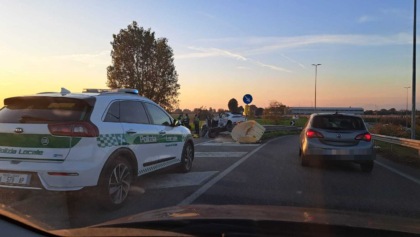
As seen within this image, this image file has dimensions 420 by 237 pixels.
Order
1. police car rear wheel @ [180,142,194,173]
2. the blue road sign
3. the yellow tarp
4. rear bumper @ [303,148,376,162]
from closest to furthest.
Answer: police car rear wheel @ [180,142,194,173], rear bumper @ [303,148,376,162], the yellow tarp, the blue road sign

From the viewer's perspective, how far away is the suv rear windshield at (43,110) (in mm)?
6098

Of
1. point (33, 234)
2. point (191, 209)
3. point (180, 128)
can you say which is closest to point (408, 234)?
point (191, 209)

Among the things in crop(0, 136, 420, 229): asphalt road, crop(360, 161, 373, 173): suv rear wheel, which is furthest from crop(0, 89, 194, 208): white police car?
crop(360, 161, 373, 173): suv rear wheel

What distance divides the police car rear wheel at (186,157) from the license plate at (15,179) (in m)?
4.34

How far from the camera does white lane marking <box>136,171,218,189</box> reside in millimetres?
8414

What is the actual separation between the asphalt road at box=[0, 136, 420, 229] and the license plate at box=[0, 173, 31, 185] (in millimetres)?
289

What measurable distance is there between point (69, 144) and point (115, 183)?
102 centimetres

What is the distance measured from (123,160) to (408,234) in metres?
4.76

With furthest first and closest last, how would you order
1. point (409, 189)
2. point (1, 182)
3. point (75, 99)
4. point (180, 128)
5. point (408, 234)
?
1. point (180, 128)
2. point (409, 189)
3. point (75, 99)
4. point (1, 182)
5. point (408, 234)

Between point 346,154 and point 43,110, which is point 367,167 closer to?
point 346,154

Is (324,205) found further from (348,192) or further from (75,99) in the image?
(75,99)

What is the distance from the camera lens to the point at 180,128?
9.89m

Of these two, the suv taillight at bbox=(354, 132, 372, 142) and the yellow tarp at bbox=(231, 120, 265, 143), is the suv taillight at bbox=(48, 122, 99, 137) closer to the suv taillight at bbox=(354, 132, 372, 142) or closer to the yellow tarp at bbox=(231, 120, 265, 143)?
the suv taillight at bbox=(354, 132, 372, 142)

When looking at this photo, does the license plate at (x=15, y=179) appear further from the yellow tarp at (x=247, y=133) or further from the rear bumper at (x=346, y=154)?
the yellow tarp at (x=247, y=133)
